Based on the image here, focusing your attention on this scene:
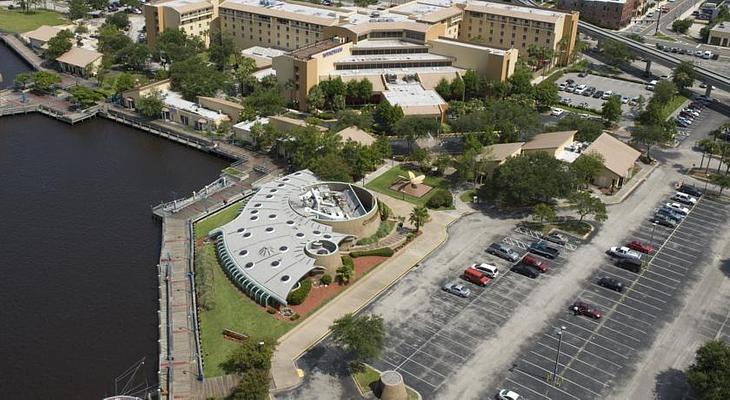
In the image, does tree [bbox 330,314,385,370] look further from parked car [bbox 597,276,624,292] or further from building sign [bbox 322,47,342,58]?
building sign [bbox 322,47,342,58]

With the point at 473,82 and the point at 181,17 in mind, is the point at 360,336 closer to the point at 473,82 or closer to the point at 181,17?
the point at 473,82

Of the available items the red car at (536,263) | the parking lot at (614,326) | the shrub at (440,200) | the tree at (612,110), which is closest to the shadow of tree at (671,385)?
the parking lot at (614,326)

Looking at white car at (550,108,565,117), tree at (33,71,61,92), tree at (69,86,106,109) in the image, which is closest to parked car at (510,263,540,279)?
white car at (550,108,565,117)

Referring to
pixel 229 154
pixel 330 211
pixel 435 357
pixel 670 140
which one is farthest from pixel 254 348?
pixel 670 140

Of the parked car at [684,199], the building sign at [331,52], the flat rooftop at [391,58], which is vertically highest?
the building sign at [331,52]

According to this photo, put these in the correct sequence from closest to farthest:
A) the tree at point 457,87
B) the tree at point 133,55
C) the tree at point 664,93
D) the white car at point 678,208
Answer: the white car at point 678,208, the tree at point 664,93, the tree at point 457,87, the tree at point 133,55

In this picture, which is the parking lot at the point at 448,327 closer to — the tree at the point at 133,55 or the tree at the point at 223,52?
the tree at the point at 223,52

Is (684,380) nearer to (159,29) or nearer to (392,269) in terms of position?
(392,269)

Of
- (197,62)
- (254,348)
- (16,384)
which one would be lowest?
(16,384)
